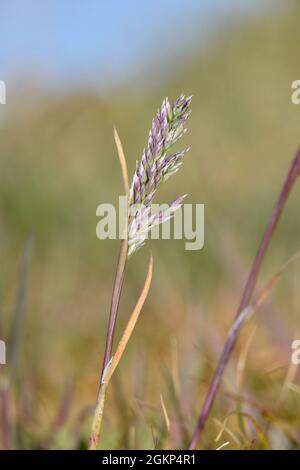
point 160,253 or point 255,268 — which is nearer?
point 255,268

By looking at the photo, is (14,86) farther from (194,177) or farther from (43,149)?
(194,177)

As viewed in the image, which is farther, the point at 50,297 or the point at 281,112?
the point at 281,112

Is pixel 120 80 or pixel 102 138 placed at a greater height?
pixel 120 80

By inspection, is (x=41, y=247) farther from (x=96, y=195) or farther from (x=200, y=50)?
(x=200, y=50)

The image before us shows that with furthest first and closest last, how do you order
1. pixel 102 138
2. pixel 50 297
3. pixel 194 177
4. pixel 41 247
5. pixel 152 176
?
pixel 102 138 → pixel 194 177 → pixel 41 247 → pixel 50 297 → pixel 152 176

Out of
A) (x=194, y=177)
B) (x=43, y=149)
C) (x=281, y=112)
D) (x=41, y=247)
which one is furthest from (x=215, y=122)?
(x=41, y=247)

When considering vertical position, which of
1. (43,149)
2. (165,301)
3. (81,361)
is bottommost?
(81,361)

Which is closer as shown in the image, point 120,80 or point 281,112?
point 281,112

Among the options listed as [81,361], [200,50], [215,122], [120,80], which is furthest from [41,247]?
[200,50]

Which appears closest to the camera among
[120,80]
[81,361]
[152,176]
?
[152,176]
